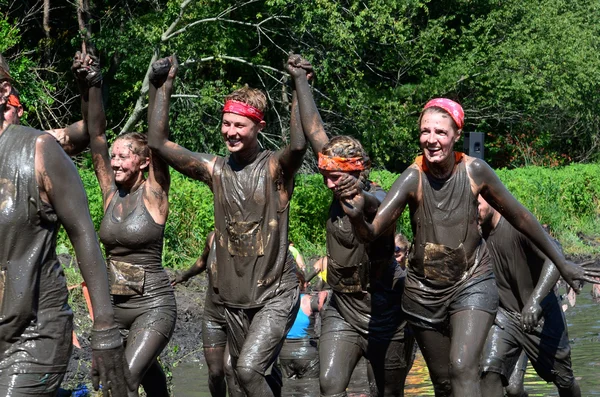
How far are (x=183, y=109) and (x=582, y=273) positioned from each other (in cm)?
1720

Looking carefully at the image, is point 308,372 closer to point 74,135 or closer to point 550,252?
point 550,252

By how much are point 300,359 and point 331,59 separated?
41.2ft

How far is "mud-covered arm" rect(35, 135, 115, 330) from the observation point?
4102 mm

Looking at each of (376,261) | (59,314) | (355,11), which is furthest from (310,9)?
(59,314)

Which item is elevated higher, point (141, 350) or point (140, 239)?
point (140, 239)

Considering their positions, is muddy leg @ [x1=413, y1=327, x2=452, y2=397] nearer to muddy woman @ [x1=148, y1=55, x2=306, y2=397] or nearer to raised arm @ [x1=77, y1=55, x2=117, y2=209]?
muddy woman @ [x1=148, y1=55, x2=306, y2=397]

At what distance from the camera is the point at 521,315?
7656mm

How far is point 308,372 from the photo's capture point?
1123 centimetres

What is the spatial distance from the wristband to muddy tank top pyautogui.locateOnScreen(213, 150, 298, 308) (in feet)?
7.95

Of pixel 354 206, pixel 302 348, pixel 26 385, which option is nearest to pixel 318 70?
pixel 302 348

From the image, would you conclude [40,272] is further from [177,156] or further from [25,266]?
[177,156]

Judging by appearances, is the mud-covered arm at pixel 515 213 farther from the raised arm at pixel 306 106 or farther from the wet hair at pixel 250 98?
the wet hair at pixel 250 98

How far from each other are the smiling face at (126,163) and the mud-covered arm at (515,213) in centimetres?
217

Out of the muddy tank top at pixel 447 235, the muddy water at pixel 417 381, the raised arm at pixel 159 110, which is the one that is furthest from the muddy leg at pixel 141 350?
the muddy water at pixel 417 381
